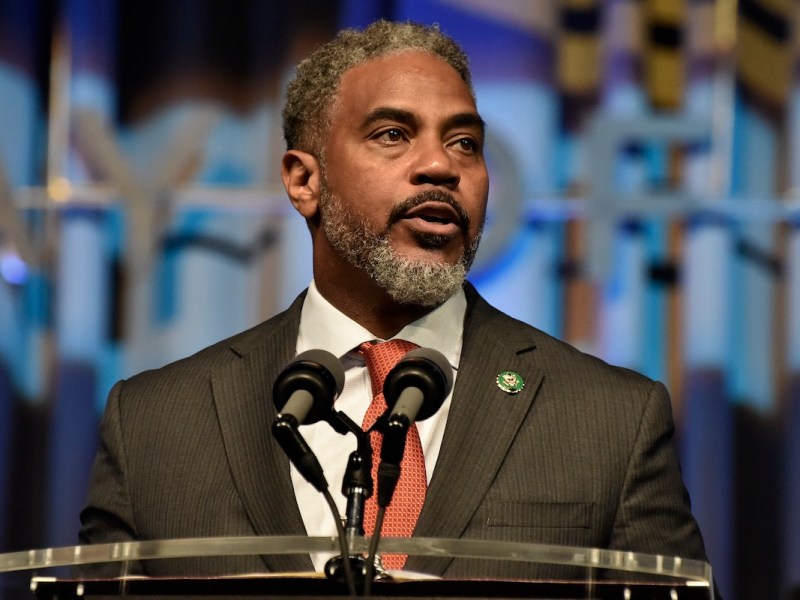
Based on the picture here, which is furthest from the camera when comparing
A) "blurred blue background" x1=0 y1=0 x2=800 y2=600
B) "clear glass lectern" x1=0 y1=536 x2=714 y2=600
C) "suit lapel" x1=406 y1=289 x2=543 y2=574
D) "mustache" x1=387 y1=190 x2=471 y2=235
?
"blurred blue background" x1=0 y1=0 x2=800 y2=600

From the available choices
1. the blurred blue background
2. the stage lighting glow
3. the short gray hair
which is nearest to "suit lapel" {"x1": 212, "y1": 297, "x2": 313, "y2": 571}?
the short gray hair

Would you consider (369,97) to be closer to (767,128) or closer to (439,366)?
(439,366)

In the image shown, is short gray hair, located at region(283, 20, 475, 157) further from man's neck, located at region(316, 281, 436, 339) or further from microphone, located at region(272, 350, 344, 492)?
microphone, located at region(272, 350, 344, 492)

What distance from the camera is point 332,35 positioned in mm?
3912

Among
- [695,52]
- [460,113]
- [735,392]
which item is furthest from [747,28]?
[460,113]

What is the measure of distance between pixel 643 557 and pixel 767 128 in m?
2.62

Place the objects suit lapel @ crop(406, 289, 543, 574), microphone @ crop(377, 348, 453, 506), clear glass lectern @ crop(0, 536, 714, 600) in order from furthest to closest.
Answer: suit lapel @ crop(406, 289, 543, 574)
microphone @ crop(377, 348, 453, 506)
clear glass lectern @ crop(0, 536, 714, 600)

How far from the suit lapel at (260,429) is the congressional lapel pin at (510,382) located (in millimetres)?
399

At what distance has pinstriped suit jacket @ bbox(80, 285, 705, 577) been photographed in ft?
7.18

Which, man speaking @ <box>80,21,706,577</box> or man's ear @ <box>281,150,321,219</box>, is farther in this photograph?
man's ear @ <box>281,150,321,219</box>

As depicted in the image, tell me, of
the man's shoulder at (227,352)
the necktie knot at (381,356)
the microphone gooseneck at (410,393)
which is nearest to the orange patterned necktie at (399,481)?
the necktie knot at (381,356)

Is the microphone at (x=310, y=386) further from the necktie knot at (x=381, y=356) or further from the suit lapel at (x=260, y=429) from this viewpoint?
the necktie knot at (x=381, y=356)

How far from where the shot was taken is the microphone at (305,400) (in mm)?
1546

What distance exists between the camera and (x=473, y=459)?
2.23 meters
